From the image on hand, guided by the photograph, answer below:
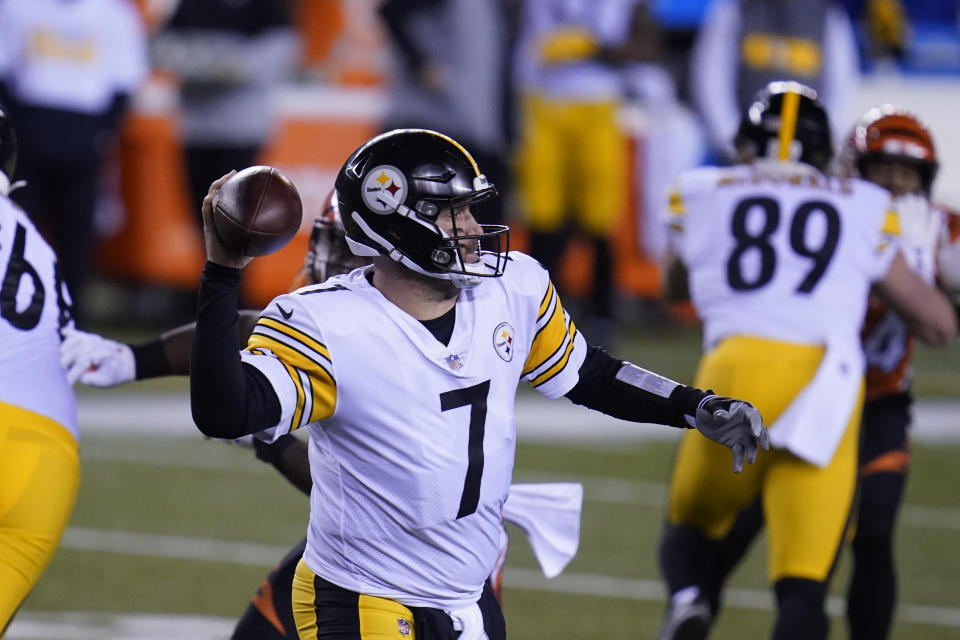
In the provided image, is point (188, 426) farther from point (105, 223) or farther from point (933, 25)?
point (933, 25)

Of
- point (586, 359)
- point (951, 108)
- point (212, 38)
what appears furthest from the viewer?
point (951, 108)

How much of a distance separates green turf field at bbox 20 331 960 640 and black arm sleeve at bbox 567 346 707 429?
1.87 m

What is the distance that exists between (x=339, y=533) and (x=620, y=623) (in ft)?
7.63

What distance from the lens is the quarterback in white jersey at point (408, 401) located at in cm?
274

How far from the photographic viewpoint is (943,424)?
8.36 meters

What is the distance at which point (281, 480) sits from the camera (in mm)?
7078

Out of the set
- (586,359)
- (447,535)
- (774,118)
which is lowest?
(447,535)

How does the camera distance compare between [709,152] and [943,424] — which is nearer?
[943,424]

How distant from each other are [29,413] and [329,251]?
782mm

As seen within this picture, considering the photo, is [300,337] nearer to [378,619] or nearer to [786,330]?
[378,619]

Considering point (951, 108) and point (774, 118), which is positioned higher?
point (774, 118)

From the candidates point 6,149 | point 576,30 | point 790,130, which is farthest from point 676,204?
point 576,30

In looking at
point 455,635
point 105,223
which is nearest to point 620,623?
point 455,635

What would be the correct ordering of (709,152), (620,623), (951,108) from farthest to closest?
(951,108) < (709,152) < (620,623)
